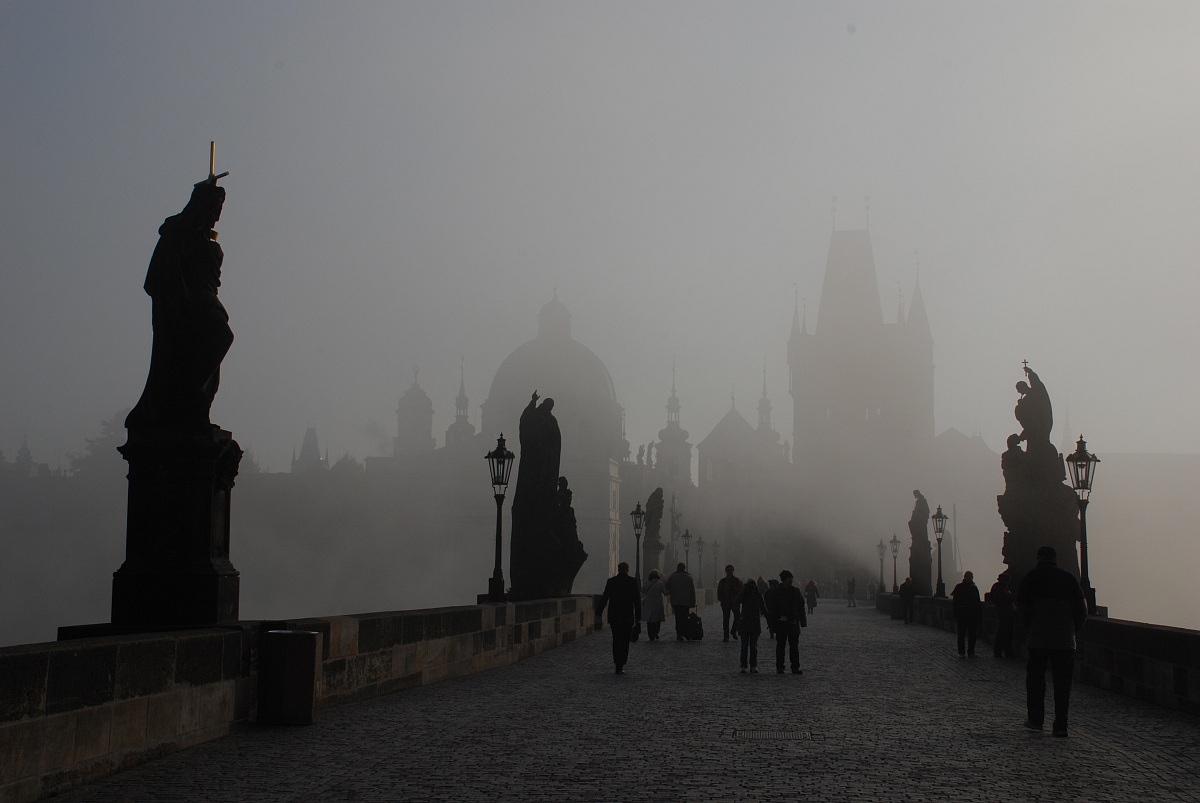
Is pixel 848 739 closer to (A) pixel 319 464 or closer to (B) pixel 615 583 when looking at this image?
(B) pixel 615 583

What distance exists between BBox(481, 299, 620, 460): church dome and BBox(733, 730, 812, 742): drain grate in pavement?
93.3 meters

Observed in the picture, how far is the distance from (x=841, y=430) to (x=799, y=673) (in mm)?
103759

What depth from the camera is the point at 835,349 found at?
120m

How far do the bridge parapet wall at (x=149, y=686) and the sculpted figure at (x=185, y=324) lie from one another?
1.69 meters

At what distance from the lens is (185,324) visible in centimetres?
1039

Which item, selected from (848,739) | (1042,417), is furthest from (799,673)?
(1042,417)

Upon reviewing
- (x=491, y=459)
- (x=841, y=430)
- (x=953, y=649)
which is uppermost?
(x=841, y=430)

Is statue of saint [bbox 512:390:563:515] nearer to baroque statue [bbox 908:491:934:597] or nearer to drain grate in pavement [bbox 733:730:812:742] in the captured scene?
drain grate in pavement [bbox 733:730:812:742]

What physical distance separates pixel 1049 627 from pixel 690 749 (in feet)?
11.0

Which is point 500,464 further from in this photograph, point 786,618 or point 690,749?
point 690,749

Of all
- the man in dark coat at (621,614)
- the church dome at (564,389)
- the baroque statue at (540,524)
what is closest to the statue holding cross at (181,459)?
the man in dark coat at (621,614)

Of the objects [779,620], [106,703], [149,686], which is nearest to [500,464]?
[779,620]

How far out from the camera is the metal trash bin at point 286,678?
9.61 metres

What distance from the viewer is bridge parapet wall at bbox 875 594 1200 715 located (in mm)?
11570
